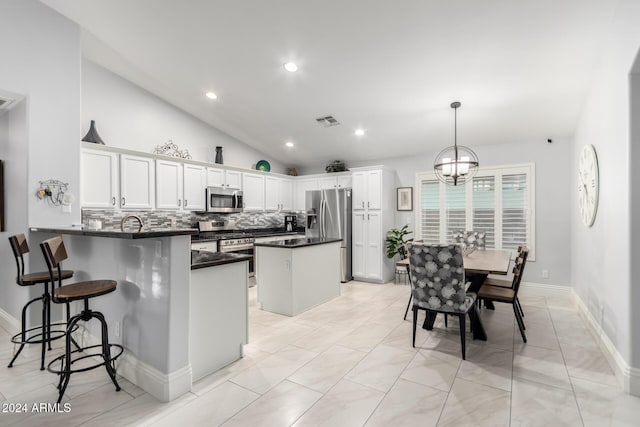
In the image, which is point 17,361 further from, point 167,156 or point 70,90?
point 167,156

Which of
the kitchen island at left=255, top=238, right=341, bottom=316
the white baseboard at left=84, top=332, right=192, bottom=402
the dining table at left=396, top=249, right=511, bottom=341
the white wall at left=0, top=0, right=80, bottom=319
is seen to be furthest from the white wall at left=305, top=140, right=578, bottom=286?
the white wall at left=0, top=0, right=80, bottom=319

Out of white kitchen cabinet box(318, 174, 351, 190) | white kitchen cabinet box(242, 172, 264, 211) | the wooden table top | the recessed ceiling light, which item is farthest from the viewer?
white kitchen cabinet box(318, 174, 351, 190)

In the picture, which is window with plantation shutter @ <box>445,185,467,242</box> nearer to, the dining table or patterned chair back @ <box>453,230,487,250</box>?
patterned chair back @ <box>453,230,487,250</box>

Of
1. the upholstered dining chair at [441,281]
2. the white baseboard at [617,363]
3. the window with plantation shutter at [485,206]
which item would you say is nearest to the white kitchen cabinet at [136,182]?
the upholstered dining chair at [441,281]

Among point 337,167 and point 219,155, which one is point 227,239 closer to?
point 219,155

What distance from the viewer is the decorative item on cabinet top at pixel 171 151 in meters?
4.95

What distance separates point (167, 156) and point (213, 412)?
12.8 ft

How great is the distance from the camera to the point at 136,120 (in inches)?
185

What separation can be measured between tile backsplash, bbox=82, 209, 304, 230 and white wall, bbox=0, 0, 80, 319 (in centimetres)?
79

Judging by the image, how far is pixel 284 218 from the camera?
23.4 ft

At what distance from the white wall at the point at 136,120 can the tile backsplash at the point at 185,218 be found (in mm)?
997

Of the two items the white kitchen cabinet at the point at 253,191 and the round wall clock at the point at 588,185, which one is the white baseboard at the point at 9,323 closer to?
the white kitchen cabinet at the point at 253,191

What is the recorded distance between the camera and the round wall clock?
3049 mm

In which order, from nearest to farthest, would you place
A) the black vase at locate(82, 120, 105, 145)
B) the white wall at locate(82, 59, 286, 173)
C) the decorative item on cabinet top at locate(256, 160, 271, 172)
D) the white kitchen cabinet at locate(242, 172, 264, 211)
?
the black vase at locate(82, 120, 105, 145)
the white wall at locate(82, 59, 286, 173)
the white kitchen cabinet at locate(242, 172, 264, 211)
the decorative item on cabinet top at locate(256, 160, 271, 172)
